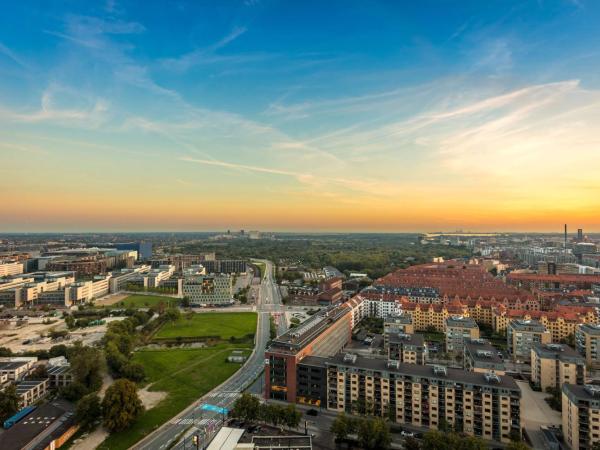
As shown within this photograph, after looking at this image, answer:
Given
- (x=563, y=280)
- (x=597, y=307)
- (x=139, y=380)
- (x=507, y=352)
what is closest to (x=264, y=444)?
(x=139, y=380)

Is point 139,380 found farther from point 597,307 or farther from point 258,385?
point 597,307

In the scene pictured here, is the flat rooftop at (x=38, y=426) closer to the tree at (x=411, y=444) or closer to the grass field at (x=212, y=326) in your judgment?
the grass field at (x=212, y=326)

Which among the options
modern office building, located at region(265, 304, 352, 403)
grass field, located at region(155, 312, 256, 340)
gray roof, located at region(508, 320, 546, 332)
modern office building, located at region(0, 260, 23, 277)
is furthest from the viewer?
modern office building, located at region(0, 260, 23, 277)

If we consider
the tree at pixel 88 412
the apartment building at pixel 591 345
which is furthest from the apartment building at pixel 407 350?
the tree at pixel 88 412

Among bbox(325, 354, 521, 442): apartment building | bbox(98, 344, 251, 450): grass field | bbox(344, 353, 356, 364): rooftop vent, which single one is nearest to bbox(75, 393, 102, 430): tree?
bbox(98, 344, 251, 450): grass field

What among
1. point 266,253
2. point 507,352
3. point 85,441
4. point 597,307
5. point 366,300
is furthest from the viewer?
point 266,253

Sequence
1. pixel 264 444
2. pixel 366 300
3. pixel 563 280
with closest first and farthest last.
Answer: pixel 264 444, pixel 366 300, pixel 563 280

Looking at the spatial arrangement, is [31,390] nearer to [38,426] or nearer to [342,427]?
[38,426]

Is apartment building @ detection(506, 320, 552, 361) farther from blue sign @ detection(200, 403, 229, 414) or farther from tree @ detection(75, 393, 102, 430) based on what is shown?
tree @ detection(75, 393, 102, 430)
